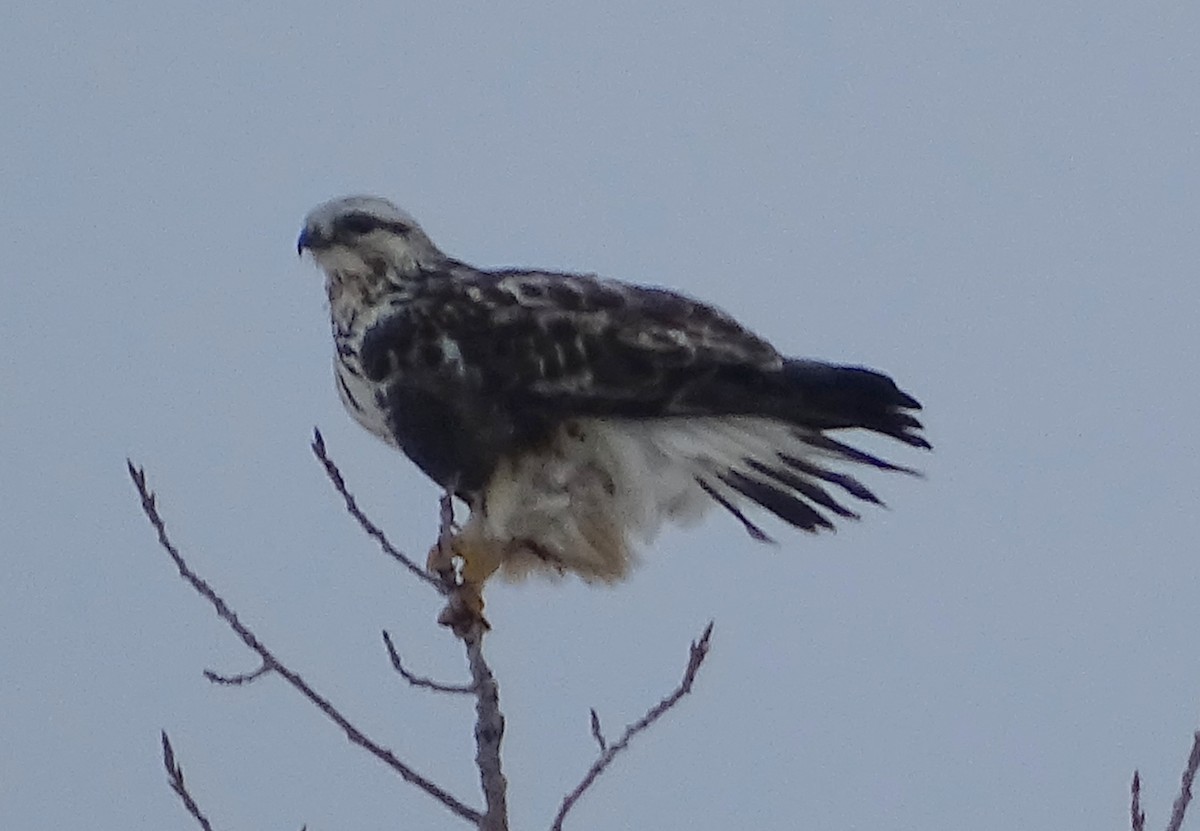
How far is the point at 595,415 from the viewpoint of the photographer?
15.1ft

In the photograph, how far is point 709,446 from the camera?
461 cm

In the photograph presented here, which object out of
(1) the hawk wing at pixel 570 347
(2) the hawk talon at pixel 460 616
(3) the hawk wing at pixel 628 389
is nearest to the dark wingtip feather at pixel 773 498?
(3) the hawk wing at pixel 628 389

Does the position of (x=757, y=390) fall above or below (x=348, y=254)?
below


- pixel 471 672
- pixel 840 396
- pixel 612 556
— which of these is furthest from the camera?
pixel 612 556

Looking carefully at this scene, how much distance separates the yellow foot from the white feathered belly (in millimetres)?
33

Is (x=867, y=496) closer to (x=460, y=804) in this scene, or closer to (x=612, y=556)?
(x=612, y=556)

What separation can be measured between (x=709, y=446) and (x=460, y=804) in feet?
4.57

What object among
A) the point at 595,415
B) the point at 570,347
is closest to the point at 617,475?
the point at 595,415

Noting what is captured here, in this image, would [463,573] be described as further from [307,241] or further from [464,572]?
[307,241]

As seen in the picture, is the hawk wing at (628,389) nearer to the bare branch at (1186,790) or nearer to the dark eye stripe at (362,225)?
the dark eye stripe at (362,225)

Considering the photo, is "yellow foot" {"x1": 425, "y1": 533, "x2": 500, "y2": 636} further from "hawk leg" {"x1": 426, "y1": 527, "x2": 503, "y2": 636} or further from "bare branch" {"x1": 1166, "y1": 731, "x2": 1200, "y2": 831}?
"bare branch" {"x1": 1166, "y1": 731, "x2": 1200, "y2": 831}

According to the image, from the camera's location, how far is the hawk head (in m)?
5.00

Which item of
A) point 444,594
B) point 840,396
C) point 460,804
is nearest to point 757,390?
point 840,396

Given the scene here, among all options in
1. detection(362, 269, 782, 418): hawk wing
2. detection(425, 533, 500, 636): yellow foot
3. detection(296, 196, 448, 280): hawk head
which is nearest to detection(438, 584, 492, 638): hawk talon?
detection(425, 533, 500, 636): yellow foot
